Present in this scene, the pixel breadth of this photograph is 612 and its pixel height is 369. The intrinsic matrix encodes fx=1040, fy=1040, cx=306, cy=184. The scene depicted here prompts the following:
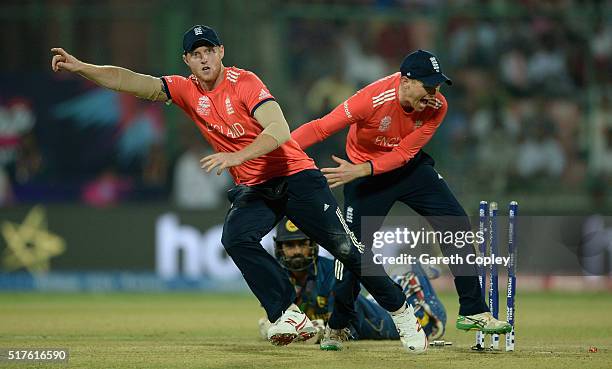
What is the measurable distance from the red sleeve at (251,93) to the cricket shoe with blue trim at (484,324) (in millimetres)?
2018

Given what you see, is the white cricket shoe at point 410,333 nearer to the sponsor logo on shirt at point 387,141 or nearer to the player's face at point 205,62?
the sponsor logo on shirt at point 387,141

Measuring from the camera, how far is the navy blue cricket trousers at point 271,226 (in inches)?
268

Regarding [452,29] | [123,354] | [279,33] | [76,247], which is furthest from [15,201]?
[123,354]

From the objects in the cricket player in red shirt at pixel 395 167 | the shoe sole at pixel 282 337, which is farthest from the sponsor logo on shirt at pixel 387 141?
the shoe sole at pixel 282 337

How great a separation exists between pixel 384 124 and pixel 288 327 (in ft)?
5.70

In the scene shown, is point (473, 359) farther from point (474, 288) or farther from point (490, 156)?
point (490, 156)

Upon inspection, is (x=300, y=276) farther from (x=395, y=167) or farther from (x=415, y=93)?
(x=415, y=93)

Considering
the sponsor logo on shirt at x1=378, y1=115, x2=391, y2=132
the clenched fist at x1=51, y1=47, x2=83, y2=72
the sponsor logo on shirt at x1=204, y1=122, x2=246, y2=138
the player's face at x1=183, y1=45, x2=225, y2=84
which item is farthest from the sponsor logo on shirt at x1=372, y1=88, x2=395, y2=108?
the clenched fist at x1=51, y1=47, x2=83, y2=72

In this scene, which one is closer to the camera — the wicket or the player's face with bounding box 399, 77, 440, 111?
the wicket

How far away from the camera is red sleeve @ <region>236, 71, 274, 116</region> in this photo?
6.67 meters

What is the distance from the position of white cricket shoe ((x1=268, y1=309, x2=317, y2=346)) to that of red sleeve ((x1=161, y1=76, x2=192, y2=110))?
5.24 feet

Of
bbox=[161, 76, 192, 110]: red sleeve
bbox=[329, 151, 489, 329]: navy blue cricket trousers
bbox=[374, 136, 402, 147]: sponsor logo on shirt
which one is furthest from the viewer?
bbox=[374, 136, 402, 147]: sponsor logo on shirt

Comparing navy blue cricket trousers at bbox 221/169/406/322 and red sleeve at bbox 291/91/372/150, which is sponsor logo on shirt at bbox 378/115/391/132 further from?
navy blue cricket trousers at bbox 221/169/406/322

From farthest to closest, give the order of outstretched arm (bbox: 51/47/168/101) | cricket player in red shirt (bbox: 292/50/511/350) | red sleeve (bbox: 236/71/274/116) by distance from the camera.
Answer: cricket player in red shirt (bbox: 292/50/511/350) < outstretched arm (bbox: 51/47/168/101) < red sleeve (bbox: 236/71/274/116)
